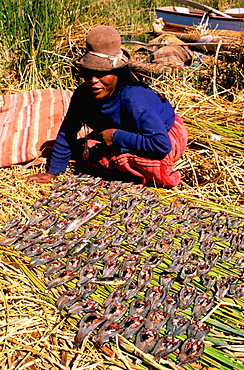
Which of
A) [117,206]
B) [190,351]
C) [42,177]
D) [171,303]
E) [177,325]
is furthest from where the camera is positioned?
[42,177]

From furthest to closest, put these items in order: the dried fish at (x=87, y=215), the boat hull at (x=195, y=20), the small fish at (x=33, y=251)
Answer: the boat hull at (x=195, y=20) → the dried fish at (x=87, y=215) → the small fish at (x=33, y=251)

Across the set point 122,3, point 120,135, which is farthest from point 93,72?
point 122,3

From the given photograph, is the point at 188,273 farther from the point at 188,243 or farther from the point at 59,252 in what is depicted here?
the point at 59,252

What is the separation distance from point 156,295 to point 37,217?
0.94 meters

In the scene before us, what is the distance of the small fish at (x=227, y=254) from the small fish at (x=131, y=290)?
479 mm

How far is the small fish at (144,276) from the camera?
1852mm

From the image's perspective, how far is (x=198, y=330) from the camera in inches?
63.3

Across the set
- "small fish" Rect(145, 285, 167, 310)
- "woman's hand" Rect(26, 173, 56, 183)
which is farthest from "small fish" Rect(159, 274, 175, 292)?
"woman's hand" Rect(26, 173, 56, 183)

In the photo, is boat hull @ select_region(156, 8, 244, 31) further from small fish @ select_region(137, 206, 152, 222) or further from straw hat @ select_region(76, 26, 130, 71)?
small fish @ select_region(137, 206, 152, 222)

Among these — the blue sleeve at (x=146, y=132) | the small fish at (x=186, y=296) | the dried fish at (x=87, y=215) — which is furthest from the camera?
the blue sleeve at (x=146, y=132)

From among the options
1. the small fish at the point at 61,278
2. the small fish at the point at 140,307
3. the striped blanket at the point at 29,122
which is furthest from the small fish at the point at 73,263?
the striped blanket at the point at 29,122

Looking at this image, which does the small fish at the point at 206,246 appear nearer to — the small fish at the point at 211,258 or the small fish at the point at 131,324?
the small fish at the point at 211,258

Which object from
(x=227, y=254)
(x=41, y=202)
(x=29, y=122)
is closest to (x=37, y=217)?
(x=41, y=202)

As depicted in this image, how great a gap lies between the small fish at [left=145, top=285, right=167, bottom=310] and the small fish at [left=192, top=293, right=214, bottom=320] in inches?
5.6
